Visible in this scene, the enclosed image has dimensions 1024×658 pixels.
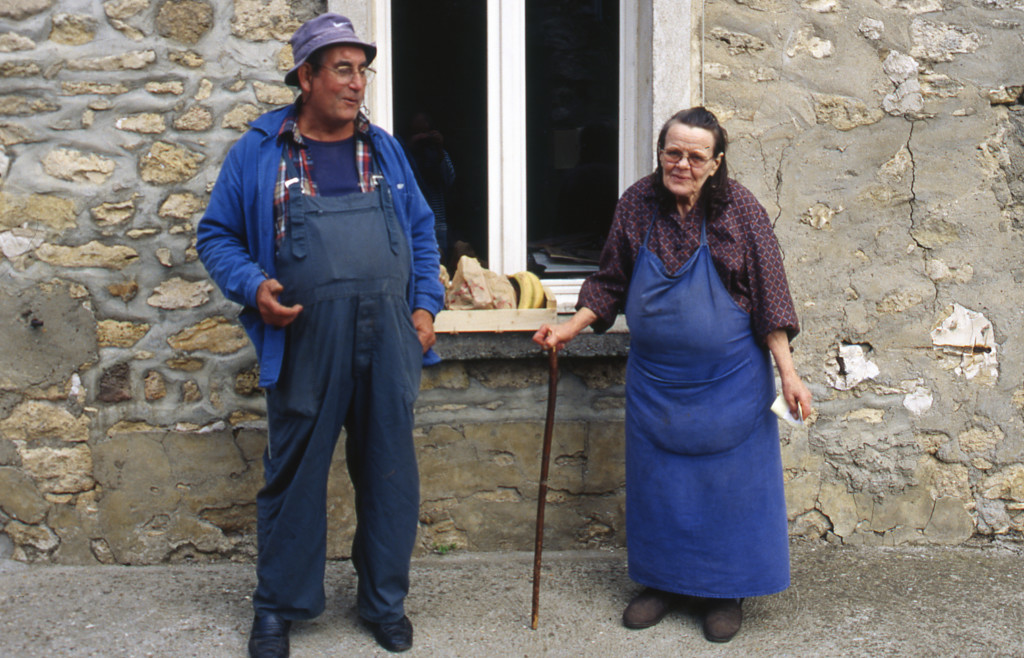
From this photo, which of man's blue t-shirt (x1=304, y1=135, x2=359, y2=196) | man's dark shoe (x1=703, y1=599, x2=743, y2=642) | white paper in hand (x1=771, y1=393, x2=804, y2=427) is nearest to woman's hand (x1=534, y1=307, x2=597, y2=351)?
white paper in hand (x1=771, y1=393, x2=804, y2=427)

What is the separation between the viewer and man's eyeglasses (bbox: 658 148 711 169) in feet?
11.2

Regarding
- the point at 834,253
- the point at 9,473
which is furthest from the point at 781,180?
the point at 9,473

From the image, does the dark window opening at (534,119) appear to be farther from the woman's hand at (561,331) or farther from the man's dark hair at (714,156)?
the man's dark hair at (714,156)

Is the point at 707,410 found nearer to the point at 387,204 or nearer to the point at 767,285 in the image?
the point at 767,285

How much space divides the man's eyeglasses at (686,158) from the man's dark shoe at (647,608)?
4.95 feet

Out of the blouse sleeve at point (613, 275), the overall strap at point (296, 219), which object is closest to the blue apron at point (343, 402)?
the overall strap at point (296, 219)

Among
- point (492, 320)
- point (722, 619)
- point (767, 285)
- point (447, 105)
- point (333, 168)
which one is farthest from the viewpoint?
point (447, 105)

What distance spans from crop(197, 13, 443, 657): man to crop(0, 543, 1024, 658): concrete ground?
0.83 ft

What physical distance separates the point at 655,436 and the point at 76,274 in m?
2.25

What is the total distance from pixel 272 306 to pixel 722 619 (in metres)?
1.83

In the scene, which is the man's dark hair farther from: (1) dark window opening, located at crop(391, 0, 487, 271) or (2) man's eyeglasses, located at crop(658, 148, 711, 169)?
(1) dark window opening, located at crop(391, 0, 487, 271)

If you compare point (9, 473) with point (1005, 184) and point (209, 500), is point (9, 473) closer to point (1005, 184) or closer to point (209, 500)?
point (209, 500)

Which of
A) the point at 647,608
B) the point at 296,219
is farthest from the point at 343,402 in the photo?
the point at 647,608

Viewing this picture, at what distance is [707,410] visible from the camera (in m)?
3.54
